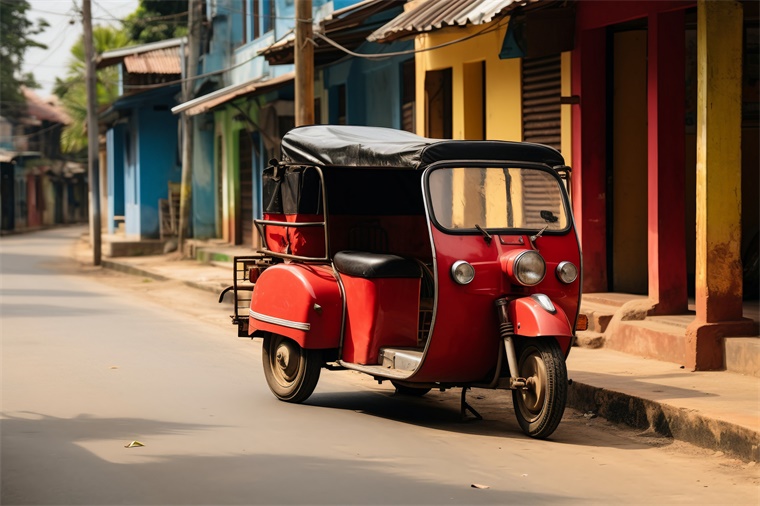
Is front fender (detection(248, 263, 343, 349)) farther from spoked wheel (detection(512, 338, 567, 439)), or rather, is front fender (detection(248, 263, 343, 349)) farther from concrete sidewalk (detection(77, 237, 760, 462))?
concrete sidewalk (detection(77, 237, 760, 462))

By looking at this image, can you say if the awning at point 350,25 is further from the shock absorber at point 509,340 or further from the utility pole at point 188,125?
the shock absorber at point 509,340

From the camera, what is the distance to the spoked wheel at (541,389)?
7535 millimetres

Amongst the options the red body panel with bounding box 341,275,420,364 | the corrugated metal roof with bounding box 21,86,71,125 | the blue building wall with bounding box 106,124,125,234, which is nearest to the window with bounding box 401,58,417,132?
the red body panel with bounding box 341,275,420,364

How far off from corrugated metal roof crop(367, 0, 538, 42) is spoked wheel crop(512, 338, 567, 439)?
465 centimetres

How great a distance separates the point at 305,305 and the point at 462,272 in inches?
54.1

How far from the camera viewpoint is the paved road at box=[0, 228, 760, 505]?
20.1ft

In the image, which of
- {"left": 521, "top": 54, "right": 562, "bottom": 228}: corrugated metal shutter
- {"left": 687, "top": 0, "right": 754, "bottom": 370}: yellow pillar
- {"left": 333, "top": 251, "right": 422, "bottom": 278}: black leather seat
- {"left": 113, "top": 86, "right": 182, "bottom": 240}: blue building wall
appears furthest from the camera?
{"left": 113, "top": 86, "right": 182, "bottom": 240}: blue building wall

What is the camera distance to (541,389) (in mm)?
7645

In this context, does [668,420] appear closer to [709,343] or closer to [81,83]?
[709,343]

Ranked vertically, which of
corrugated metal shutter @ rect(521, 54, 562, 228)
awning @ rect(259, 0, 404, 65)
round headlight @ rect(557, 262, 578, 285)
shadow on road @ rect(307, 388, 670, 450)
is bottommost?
shadow on road @ rect(307, 388, 670, 450)

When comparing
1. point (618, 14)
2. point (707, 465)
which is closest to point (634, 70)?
point (618, 14)

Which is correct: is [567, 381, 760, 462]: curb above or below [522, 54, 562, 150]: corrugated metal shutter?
below

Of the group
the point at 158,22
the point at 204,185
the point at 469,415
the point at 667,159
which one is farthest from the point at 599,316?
the point at 158,22

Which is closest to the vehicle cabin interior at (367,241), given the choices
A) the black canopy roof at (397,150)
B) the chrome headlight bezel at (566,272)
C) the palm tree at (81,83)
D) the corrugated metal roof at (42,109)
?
the black canopy roof at (397,150)
